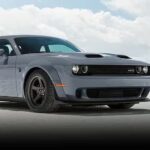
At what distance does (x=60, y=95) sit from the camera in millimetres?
9344

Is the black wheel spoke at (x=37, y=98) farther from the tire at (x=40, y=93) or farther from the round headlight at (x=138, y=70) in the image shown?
the round headlight at (x=138, y=70)

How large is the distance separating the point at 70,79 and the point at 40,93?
2.20 feet

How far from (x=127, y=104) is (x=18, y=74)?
2215 millimetres

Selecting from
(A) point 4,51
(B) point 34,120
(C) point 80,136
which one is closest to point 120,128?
(C) point 80,136

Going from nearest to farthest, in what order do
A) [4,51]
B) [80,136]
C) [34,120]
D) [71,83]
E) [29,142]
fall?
1. [29,142]
2. [80,136]
3. [34,120]
4. [71,83]
5. [4,51]

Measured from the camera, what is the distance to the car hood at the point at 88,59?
9.40 metres

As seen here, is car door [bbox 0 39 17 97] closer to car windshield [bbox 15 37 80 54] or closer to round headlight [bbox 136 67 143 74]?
car windshield [bbox 15 37 80 54]

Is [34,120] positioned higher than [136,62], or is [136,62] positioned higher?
[136,62]

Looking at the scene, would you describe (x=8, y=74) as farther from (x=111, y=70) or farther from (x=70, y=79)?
(x=111, y=70)

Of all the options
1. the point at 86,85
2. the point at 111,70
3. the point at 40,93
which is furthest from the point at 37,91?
the point at 111,70

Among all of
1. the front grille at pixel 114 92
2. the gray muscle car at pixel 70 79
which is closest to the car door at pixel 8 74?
the gray muscle car at pixel 70 79

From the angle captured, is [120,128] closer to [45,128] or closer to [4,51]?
[45,128]

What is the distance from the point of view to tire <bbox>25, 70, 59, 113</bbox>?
30.8 feet

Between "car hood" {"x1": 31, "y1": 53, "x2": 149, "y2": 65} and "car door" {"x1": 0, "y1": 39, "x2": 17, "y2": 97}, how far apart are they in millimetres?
861
